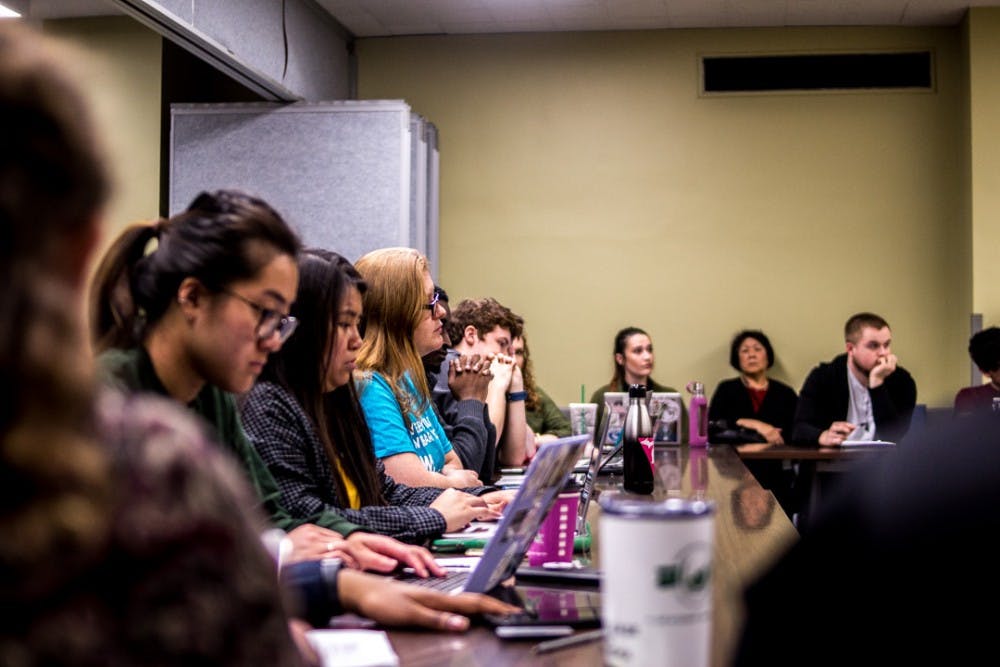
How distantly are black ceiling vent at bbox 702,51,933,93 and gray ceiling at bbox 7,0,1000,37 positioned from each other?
0.62ft

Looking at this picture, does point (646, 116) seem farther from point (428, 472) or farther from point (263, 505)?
point (263, 505)

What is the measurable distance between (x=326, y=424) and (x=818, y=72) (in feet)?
16.3

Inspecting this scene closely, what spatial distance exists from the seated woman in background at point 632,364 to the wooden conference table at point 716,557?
1.96m

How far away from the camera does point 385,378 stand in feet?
8.48

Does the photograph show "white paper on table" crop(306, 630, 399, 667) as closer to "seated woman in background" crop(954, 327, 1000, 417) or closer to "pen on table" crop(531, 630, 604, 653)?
"pen on table" crop(531, 630, 604, 653)

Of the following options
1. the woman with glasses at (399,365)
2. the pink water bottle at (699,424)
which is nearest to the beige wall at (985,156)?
the pink water bottle at (699,424)

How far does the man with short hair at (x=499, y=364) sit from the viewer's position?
3646 millimetres

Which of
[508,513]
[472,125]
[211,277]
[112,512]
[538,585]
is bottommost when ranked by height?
[538,585]

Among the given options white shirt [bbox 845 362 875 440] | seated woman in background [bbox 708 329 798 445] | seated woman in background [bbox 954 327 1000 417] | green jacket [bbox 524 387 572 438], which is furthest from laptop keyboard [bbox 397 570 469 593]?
seated woman in background [bbox 708 329 798 445]

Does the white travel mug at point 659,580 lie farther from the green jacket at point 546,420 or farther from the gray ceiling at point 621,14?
the gray ceiling at point 621,14

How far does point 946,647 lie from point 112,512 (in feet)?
1.34

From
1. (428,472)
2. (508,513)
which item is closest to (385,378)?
(428,472)

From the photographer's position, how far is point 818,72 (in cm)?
616

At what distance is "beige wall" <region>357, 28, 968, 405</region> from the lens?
6074 mm
